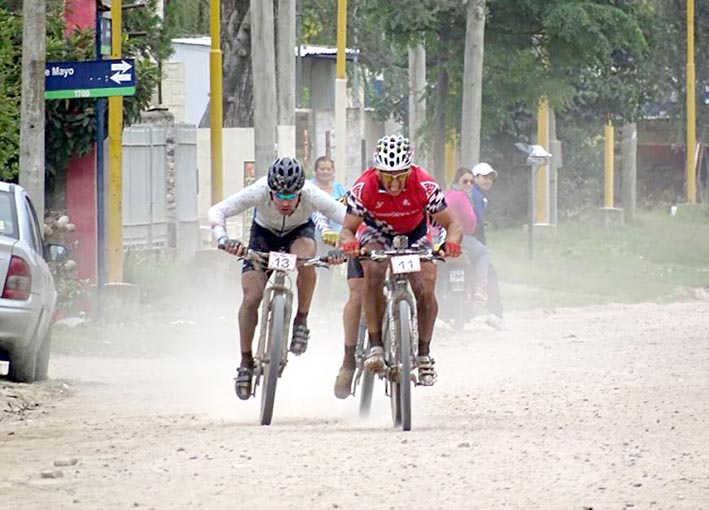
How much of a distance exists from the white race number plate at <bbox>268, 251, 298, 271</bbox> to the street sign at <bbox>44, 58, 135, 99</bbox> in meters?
6.75

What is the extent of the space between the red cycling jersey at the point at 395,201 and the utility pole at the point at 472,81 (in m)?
14.7

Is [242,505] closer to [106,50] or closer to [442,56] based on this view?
[106,50]

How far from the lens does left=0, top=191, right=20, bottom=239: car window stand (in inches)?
529

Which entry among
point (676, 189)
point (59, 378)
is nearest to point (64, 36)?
point (59, 378)

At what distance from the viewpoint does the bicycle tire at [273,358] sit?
11.1m

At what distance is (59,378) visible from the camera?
50.7 feet

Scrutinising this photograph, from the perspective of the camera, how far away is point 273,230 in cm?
1202

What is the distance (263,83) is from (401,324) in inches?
544

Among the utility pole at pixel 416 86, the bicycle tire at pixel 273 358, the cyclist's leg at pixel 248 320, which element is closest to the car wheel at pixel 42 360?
the cyclist's leg at pixel 248 320

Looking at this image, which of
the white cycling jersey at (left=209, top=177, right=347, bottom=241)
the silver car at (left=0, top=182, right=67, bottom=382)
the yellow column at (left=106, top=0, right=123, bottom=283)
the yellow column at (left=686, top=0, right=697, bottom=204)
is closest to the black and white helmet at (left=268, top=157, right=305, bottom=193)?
the white cycling jersey at (left=209, top=177, right=347, bottom=241)

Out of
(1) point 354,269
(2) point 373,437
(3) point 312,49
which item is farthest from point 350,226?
(3) point 312,49

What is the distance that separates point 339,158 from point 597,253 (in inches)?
212

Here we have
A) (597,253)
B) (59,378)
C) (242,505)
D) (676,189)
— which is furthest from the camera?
(676,189)

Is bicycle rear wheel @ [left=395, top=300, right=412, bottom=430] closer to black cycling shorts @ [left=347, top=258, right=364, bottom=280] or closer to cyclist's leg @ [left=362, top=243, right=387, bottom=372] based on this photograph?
cyclist's leg @ [left=362, top=243, right=387, bottom=372]
